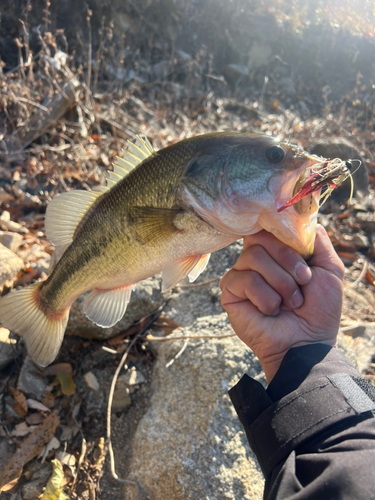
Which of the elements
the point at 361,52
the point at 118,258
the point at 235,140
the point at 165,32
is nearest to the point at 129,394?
the point at 118,258

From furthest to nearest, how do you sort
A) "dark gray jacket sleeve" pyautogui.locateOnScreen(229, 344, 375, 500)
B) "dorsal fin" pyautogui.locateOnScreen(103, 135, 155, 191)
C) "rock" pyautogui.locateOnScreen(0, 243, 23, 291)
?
"rock" pyautogui.locateOnScreen(0, 243, 23, 291), "dorsal fin" pyautogui.locateOnScreen(103, 135, 155, 191), "dark gray jacket sleeve" pyautogui.locateOnScreen(229, 344, 375, 500)

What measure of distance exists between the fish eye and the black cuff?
31.2 inches

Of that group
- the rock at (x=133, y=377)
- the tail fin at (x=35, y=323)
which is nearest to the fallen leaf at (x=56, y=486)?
the rock at (x=133, y=377)

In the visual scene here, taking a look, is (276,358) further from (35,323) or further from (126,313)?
(126,313)

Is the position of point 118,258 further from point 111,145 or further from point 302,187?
point 111,145

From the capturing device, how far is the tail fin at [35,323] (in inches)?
77.9

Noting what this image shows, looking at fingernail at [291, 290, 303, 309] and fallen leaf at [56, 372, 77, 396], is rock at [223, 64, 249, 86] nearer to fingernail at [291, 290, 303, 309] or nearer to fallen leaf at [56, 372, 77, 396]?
fallen leaf at [56, 372, 77, 396]

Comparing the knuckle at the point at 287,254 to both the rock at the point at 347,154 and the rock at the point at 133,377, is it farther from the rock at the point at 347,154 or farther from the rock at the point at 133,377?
the rock at the point at 347,154

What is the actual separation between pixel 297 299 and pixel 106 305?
3.15 ft

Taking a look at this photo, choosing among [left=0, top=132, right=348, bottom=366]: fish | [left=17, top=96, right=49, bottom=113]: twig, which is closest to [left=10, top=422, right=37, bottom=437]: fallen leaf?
[left=0, top=132, right=348, bottom=366]: fish

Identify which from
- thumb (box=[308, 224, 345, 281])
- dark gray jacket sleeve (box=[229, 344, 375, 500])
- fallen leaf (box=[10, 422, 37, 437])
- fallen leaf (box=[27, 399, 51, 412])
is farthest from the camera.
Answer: fallen leaf (box=[27, 399, 51, 412])

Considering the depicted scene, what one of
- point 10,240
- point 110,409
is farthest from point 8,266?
point 110,409

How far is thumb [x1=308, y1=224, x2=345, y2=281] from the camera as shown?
5.40 feet

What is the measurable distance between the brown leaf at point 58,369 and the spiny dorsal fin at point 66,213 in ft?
3.86
